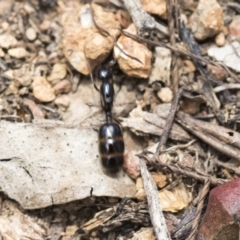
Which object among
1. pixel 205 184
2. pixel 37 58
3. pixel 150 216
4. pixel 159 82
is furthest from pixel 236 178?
pixel 37 58

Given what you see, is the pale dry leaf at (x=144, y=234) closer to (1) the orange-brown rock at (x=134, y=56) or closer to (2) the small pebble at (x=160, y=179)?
(2) the small pebble at (x=160, y=179)

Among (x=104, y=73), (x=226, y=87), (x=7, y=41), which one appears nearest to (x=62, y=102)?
(x=104, y=73)

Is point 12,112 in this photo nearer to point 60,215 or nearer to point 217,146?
point 60,215

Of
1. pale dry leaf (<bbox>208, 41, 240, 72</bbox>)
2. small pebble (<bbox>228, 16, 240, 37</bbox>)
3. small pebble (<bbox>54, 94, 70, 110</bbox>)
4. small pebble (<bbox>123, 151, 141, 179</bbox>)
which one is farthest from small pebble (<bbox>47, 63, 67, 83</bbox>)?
small pebble (<bbox>228, 16, 240, 37</bbox>)

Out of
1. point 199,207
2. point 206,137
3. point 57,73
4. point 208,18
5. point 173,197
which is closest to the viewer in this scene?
point 199,207

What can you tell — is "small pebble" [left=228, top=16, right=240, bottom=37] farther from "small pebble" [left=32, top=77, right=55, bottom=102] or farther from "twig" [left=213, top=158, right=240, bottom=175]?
"small pebble" [left=32, top=77, right=55, bottom=102]

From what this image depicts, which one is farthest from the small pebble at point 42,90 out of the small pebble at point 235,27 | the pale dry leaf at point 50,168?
the small pebble at point 235,27

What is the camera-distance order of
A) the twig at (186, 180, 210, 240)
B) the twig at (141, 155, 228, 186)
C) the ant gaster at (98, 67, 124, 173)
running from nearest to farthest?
1. the twig at (186, 180, 210, 240)
2. the twig at (141, 155, 228, 186)
3. the ant gaster at (98, 67, 124, 173)

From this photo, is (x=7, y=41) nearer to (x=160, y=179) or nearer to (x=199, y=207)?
(x=160, y=179)
